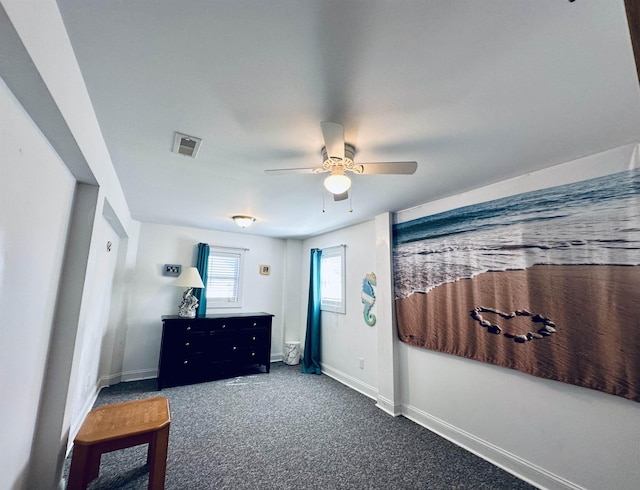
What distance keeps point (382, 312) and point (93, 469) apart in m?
2.87

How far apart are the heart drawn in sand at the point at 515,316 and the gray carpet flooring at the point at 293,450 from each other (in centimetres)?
104

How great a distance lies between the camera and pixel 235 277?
473 cm

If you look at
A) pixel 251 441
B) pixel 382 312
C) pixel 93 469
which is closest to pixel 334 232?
pixel 382 312

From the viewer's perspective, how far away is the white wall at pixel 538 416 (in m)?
1.67

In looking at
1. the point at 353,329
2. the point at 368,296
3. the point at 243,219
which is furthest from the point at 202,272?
the point at 368,296

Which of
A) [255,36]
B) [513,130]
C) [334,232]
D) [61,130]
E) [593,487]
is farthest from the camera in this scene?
[334,232]

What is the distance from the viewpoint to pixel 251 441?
235cm

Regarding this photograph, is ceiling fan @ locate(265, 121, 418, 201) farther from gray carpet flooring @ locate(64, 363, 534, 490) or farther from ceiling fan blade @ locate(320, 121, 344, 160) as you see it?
gray carpet flooring @ locate(64, 363, 534, 490)

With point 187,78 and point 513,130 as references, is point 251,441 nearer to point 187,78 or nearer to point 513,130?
point 187,78

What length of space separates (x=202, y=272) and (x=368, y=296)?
265 centimetres

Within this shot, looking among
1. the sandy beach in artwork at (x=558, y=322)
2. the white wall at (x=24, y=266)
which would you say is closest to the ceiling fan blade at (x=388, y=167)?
the sandy beach in artwork at (x=558, y=322)

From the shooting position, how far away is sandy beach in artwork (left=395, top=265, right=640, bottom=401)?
1649mm

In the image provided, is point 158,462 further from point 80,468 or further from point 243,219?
point 243,219

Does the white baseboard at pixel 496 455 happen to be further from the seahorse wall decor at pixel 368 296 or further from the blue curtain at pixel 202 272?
the blue curtain at pixel 202 272
